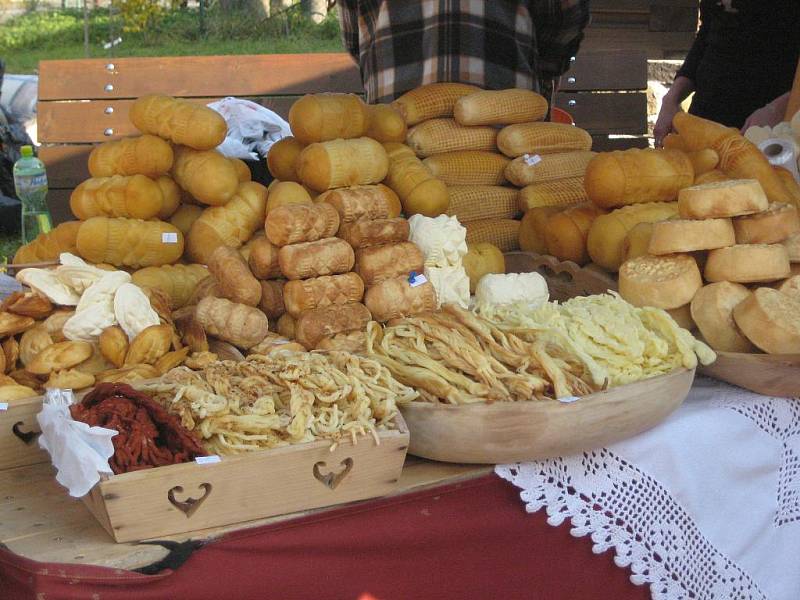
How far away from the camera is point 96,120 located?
185 inches

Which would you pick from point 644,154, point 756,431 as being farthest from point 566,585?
point 644,154

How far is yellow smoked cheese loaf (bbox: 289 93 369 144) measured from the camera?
2.07m

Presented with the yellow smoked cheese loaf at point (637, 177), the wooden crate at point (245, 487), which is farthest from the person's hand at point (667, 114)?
the wooden crate at point (245, 487)

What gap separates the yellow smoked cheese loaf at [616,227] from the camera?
84.3 inches

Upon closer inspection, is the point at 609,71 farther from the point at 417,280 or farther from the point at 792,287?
the point at 417,280

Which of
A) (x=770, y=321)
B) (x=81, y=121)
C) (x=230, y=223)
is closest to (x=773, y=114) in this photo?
(x=770, y=321)

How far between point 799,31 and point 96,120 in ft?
11.7

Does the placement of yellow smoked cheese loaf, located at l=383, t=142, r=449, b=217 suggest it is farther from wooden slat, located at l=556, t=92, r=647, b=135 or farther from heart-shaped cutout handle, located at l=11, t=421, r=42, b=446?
wooden slat, located at l=556, t=92, r=647, b=135

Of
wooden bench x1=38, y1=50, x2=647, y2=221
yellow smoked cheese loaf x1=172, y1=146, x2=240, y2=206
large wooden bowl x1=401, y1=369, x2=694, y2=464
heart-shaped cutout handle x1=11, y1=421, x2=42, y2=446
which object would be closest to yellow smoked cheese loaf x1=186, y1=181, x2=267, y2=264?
yellow smoked cheese loaf x1=172, y1=146, x2=240, y2=206

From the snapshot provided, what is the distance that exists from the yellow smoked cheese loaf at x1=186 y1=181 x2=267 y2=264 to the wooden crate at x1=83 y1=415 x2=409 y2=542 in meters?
0.83

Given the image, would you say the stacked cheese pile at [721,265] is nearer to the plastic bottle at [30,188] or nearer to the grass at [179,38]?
the plastic bottle at [30,188]

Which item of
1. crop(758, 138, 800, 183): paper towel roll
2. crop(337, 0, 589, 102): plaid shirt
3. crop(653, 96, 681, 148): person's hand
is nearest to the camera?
crop(758, 138, 800, 183): paper towel roll

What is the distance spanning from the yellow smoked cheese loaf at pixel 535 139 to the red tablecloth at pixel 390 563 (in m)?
1.39

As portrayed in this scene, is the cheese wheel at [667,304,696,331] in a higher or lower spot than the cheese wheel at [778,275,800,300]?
lower
